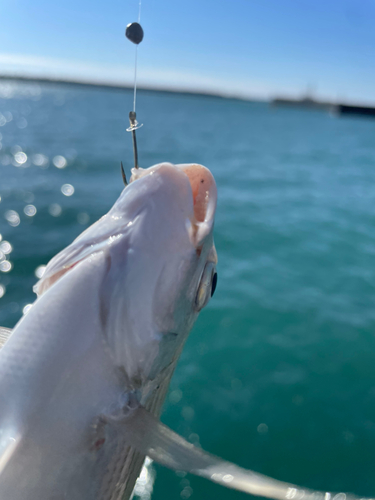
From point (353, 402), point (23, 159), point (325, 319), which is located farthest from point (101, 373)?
point (23, 159)

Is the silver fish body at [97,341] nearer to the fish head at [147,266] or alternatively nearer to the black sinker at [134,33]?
the fish head at [147,266]

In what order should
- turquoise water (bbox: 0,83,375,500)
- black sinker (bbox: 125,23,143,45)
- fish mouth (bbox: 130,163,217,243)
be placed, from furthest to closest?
1. turquoise water (bbox: 0,83,375,500)
2. black sinker (bbox: 125,23,143,45)
3. fish mouth (bbox: 130,163,217,243)

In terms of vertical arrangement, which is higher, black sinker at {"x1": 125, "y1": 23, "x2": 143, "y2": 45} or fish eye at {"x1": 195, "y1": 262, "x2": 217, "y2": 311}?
black sinker at {"x1": 125, "y1": 23, "x2": 143, "y2": 45}

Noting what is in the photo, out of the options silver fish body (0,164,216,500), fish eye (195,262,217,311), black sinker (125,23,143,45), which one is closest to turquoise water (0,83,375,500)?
silver fish body (0,164,216,500)

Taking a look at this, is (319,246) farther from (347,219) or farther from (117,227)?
(117,227)

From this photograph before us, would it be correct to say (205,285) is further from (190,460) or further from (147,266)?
(190,460)

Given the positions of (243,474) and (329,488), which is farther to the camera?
(329,488)

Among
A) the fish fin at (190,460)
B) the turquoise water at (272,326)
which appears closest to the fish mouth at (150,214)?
the fish fin at (190,460)

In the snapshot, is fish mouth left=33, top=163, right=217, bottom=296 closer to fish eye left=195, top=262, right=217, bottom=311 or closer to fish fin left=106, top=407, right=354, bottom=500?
fish eye left=195, top=262, right=217, bottom=311

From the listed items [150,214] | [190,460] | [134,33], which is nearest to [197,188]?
[150,214]
